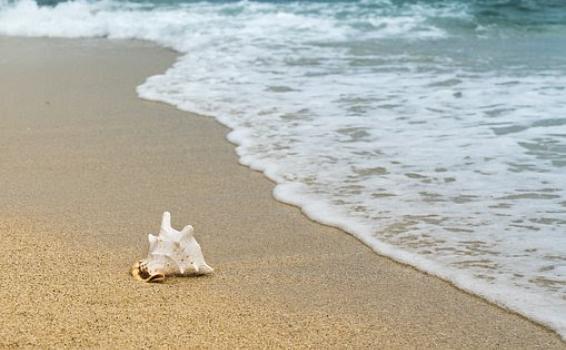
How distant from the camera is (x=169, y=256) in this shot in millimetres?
3152

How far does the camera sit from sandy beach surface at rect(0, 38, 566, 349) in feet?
9.10

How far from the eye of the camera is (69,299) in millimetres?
2941

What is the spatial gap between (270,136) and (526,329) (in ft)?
9.82

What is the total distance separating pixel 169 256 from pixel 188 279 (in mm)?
128

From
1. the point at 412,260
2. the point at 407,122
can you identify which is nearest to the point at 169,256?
the point at 412,260

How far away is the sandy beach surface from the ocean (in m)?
0.17

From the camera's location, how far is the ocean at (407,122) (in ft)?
11.9

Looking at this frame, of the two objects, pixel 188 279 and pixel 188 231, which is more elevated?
pixel 188 231

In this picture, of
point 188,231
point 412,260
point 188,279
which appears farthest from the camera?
point 412,260

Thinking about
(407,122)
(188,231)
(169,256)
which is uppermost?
(188,231)

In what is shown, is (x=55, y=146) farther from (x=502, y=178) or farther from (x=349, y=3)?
(x=349, y=3)

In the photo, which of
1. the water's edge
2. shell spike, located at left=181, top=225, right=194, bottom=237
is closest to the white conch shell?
shell spike, located at left=181, top=225, right=194, bottom=237

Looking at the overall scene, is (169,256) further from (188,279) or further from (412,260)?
(412,260)

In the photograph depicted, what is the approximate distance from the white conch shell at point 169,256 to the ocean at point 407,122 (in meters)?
0.86
